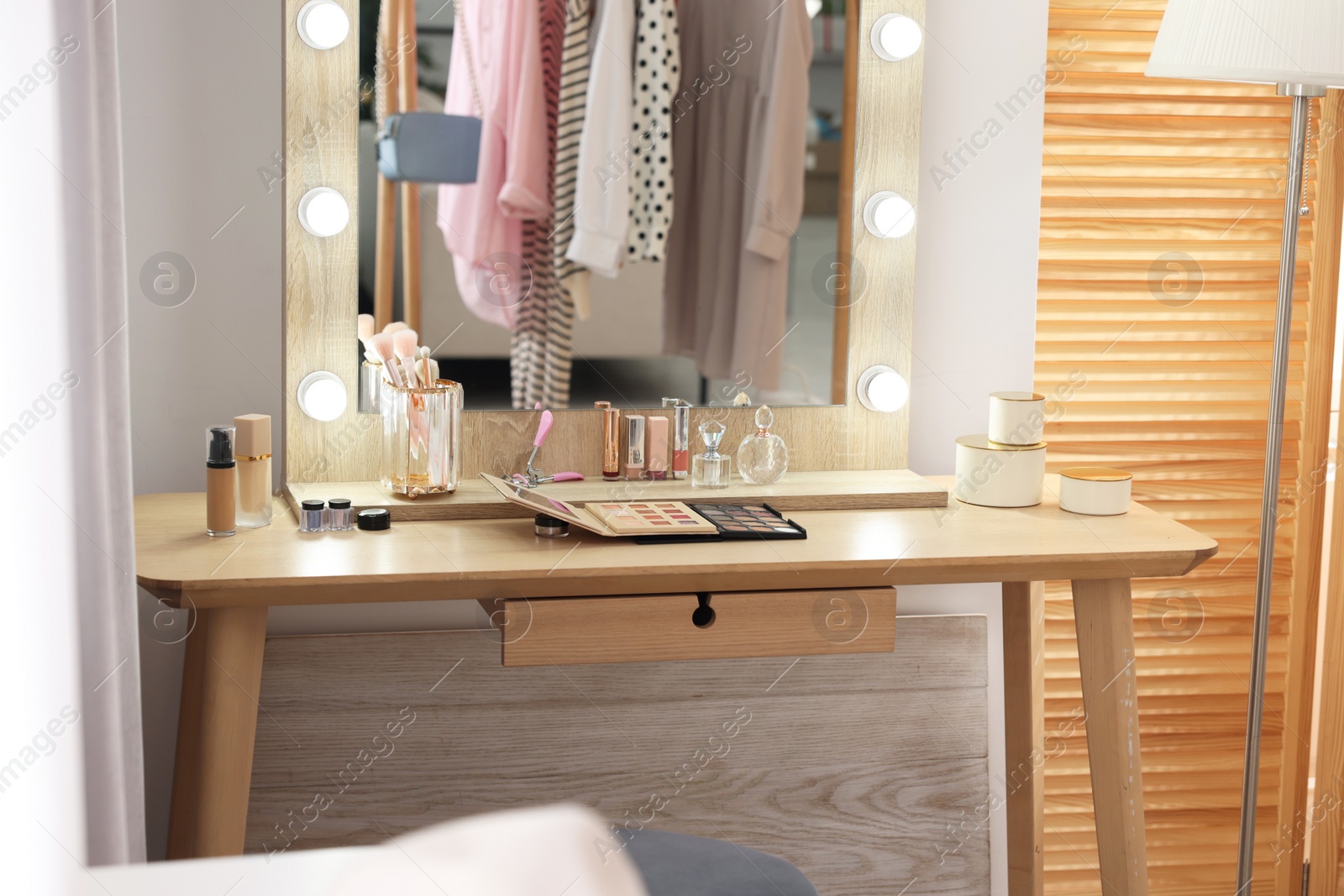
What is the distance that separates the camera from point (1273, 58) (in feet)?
4.91

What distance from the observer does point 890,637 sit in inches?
55.9

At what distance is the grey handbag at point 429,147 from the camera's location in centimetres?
161

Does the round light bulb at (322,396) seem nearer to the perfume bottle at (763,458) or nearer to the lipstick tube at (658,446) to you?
the lipstick tube at (658,446)

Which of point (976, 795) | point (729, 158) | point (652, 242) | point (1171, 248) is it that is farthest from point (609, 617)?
point (1171, 248)

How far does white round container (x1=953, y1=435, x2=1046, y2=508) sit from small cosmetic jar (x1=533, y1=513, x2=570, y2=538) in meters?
0.59

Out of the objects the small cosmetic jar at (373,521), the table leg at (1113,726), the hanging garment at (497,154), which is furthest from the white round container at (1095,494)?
the small cosmetic jar at (373,521)

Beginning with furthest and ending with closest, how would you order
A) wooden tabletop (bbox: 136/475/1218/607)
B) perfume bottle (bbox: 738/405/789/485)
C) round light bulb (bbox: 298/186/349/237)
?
1. perfume bottle (bbox: 738/405/789/485)
2. round light bulb (bbox: 298/186/349/237)
3. wooden tabletop (bbox: 136/475/1218/607)

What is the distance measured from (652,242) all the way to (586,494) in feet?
1.24

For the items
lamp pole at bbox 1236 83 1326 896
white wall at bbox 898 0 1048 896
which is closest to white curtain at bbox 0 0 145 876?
white wall at bbox 898 0 1048 896

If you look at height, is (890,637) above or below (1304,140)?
below

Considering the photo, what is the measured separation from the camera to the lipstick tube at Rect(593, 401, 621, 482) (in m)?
1.71

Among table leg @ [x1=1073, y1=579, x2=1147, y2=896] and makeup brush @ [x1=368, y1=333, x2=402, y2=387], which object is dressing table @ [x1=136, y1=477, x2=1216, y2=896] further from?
makeup brush @ [x1=368, y1=333, x2=402, y2=387]

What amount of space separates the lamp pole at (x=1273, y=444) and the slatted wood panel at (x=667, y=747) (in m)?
0.39

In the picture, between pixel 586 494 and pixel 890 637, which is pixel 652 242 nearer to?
pixel 586 494
